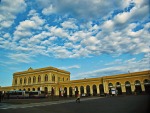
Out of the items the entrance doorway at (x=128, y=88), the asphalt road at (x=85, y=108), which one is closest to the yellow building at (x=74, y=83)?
the entrance doorway at (x=128, y=88)

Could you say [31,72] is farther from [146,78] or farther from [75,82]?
[146,78]

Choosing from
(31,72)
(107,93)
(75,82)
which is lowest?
(107,93)

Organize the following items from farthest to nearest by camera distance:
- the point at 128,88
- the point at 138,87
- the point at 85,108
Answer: the point at 128,88, the point at 138,87, the point at 85,108

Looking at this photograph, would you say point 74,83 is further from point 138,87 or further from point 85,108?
point 85,108

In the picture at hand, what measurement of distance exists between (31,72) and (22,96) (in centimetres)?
2297

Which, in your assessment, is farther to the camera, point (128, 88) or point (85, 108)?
point (128, 88)

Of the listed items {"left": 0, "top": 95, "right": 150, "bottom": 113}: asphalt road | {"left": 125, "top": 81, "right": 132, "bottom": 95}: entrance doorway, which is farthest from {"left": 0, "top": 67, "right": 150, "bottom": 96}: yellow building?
{"left": 0, "top": 95, "right": 150, "bottom": 113}: asphalt road

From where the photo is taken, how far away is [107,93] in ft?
166

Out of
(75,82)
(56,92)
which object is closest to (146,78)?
(75,82)

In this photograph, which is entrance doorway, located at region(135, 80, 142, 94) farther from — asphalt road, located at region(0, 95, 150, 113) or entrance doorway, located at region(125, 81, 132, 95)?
asphalt road, located at region(0, 95, 150, 113)

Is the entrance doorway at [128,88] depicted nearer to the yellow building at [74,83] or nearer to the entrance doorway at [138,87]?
the yellow building at [74,83]

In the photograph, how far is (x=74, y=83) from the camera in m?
59.7

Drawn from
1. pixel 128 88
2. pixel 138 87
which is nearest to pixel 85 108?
pixel 138 87

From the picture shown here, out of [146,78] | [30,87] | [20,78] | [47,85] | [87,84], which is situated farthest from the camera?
[20,78]
